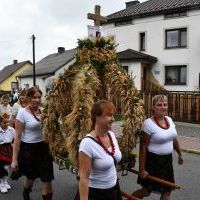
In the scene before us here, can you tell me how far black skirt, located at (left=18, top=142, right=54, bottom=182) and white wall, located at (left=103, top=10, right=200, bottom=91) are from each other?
21310 millimetres

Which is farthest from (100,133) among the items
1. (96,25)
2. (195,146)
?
(195,146)

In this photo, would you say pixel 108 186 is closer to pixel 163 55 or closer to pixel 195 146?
pixel 195 146

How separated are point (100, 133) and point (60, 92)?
1978 mm

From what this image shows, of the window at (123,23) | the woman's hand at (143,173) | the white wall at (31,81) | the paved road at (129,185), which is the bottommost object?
the paved road at (129,185)

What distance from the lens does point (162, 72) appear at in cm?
2791

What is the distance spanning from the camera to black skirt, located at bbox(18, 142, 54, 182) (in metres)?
5.41

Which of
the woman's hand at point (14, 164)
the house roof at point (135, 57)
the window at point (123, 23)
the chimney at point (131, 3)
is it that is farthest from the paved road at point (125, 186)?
the chimney at point (131, 3)

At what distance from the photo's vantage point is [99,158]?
351 centimetres

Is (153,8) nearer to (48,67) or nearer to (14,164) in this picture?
(48,67)

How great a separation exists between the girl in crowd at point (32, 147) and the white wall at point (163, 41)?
21305 millimetres

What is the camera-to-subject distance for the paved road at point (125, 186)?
6.43m

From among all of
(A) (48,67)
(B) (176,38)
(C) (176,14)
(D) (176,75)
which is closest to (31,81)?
(A) (48,67)

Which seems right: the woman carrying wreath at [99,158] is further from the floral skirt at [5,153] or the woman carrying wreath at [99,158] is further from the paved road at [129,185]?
the floral skirt at [5,153]

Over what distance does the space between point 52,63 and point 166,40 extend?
20.0 metres
